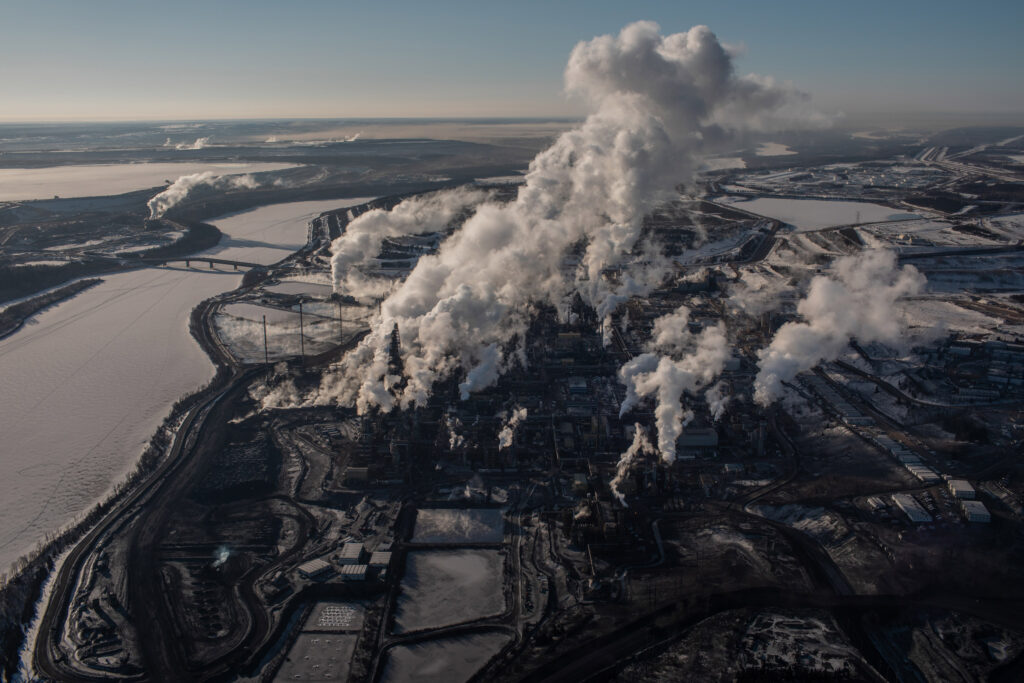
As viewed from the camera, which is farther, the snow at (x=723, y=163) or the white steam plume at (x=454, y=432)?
the snow at (x=723, y=163)

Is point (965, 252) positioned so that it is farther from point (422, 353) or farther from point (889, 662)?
point (889, 662)

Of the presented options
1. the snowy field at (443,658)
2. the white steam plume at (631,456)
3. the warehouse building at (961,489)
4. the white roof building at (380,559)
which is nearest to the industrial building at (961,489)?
the warehouse building at (961,489)

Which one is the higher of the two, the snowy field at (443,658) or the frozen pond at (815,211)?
the frozen pond at (815,211)

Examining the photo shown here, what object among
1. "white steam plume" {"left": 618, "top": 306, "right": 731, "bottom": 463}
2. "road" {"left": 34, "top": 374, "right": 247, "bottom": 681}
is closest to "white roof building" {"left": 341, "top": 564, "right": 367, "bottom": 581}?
"road" {"left": 34, "top": 374, "right": 247, "bottom": 681}

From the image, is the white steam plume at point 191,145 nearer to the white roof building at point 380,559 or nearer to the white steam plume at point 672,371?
the white steam plume at point 672,371

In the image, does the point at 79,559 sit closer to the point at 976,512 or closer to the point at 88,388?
the point at 88,388

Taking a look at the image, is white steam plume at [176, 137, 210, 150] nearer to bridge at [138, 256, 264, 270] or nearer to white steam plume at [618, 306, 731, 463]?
bridge at [138, 256, 264, 270]

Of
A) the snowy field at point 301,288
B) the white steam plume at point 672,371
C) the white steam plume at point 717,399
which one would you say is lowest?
the white steam plume at point 717,399
